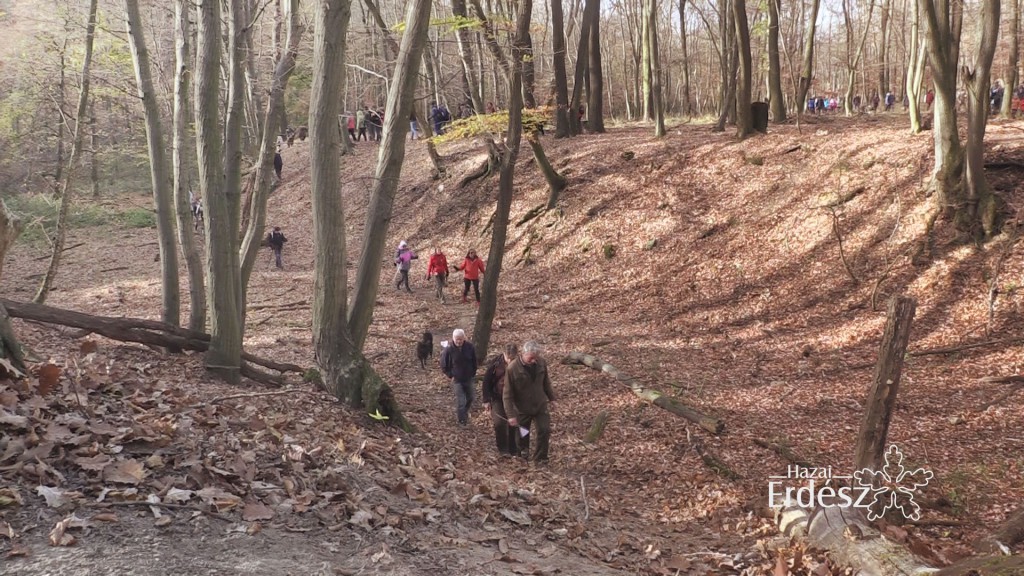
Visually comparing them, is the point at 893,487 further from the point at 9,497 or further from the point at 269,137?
the point at 269,137

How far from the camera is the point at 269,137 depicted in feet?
33.1

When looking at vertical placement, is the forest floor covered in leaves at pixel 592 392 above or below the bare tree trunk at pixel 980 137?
below

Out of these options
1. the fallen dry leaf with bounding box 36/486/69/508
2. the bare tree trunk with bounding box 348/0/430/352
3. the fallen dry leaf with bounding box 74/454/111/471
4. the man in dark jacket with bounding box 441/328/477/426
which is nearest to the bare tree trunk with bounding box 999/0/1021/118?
the man in dark jacket with bounding box 441/328/477/426

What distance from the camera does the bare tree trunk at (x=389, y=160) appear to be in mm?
8070

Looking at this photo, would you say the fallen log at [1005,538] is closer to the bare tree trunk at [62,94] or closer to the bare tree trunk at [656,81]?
the bare tree trunk at [62,94]

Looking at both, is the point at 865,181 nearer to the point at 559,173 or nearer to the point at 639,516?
the point at 559,173

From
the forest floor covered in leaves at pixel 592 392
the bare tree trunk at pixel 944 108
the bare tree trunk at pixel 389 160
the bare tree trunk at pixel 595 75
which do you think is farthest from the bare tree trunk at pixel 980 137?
the bare tree trunk at pixel 595 75

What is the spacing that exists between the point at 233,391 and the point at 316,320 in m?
1.25

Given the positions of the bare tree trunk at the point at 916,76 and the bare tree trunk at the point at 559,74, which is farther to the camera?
the bare tree trunk at the point at 559,74

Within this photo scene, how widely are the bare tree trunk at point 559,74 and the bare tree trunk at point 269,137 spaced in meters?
8.42

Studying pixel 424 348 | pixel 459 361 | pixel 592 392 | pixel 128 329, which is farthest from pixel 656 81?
pixel 128 329

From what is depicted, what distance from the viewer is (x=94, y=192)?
29.2m

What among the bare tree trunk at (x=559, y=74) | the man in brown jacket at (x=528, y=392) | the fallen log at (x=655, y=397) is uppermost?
the bare tree trunk at (x=559, y=74)

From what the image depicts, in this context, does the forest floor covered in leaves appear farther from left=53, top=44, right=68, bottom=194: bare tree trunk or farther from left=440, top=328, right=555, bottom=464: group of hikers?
left=53, top=44, right=68, bottom=194: bare tree trunk
